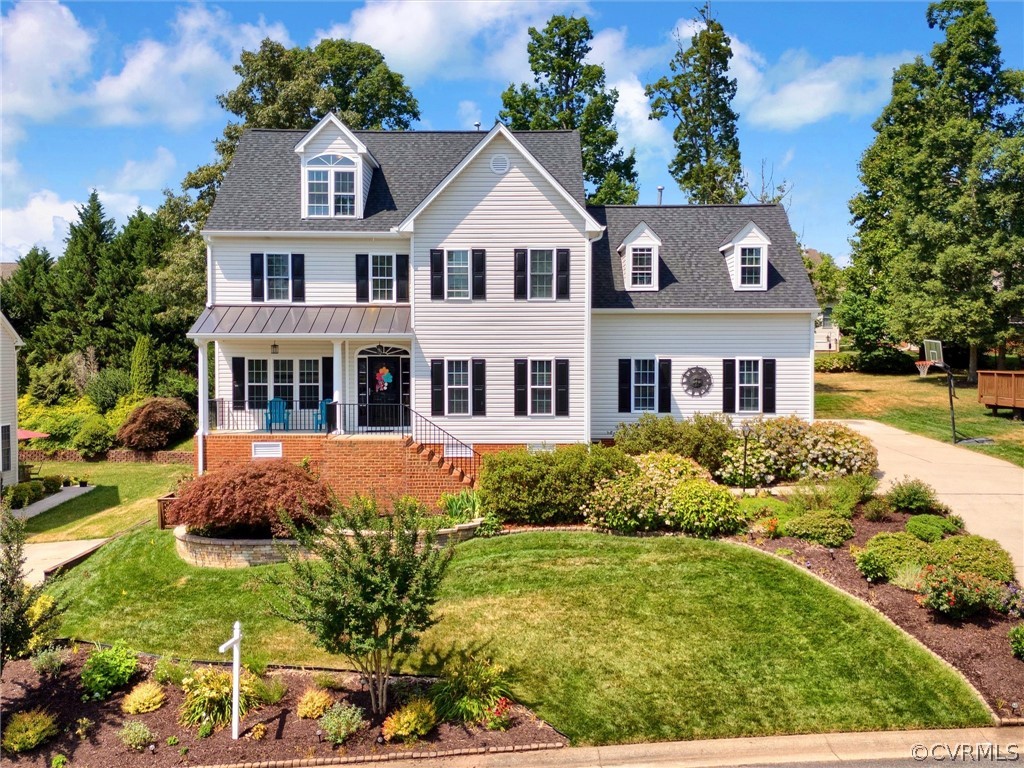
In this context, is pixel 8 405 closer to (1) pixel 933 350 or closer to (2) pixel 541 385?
(2) pixel 541 385

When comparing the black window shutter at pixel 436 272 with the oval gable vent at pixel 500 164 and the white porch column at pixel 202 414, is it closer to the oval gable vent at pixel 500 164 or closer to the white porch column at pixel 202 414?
the oval gable vent at pixel 500 164

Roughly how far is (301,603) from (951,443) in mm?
22790

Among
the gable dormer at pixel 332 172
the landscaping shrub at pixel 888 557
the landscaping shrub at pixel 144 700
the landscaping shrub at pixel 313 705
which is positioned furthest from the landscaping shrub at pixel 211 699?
the gable dormer at pixel 332 172

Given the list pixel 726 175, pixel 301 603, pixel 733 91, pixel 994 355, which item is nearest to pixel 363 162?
pixel 301 603

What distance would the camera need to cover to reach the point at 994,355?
41500 millimetres

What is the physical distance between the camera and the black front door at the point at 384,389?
69.4 feet

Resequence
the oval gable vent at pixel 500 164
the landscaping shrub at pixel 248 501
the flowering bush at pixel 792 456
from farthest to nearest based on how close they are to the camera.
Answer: the oval gable vent at pixel 500 164 < the flowering bush at pixel 792 456 < the landscaping shrub at pixel 248 501

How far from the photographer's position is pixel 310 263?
69.8 ft

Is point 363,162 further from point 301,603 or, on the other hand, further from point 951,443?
point 951,443

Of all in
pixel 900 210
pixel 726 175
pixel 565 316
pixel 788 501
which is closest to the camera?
pixel 788 501

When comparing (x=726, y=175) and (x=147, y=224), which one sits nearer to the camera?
(x=147, y=224)

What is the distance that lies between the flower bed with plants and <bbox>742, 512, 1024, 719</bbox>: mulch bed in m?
0.01

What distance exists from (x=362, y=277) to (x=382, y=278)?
596 mm

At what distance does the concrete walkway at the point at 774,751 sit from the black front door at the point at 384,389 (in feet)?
43.8
